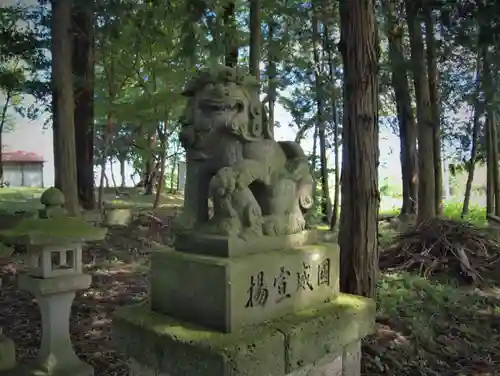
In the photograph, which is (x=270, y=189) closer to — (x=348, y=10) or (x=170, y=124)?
(x=348, y=10)

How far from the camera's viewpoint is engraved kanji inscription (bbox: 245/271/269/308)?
2.14m

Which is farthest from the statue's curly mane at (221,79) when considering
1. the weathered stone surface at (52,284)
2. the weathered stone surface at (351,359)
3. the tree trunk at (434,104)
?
the tree trunk at (434,104)

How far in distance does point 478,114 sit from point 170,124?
811cm

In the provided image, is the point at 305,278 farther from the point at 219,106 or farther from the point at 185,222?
the point at 219,106

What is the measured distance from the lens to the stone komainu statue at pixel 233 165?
2262 mm

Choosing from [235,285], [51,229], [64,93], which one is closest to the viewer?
[235,285]

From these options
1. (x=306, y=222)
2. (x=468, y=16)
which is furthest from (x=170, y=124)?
(x=306, y=222)

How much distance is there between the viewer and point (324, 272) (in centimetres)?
262

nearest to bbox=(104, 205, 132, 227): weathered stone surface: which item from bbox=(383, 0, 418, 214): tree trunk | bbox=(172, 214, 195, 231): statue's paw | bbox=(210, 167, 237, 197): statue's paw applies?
bbox=(383, 0, 418, 214): tree trunk

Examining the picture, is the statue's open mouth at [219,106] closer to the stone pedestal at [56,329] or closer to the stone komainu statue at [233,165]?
the stone komainu statue at [233,165]

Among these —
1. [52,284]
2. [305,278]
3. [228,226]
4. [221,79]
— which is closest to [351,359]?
[305,278]

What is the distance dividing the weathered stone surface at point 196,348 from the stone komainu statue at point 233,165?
0.46 meters

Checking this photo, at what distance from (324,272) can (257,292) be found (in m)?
0.58

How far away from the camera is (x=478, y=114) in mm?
9984
